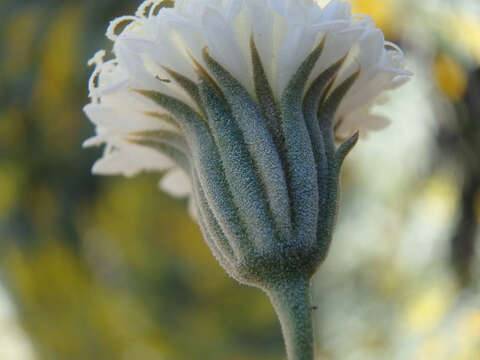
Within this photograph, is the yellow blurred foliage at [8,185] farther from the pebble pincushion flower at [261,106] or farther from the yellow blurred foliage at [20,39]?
the pebble pincushion flower at [261,106]

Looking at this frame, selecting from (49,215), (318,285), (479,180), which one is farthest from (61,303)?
(479,180)

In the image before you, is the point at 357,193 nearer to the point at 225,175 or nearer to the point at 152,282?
the point at 152,282

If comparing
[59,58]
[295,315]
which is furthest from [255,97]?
[59,58]

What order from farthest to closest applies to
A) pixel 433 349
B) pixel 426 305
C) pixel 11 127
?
pixel 11 127
pixel 426 305
pixel 433 349

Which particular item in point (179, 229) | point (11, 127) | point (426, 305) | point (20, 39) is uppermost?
point (20, 39)

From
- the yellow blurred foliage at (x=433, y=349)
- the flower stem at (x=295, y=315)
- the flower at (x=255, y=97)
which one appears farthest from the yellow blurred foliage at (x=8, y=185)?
the flower stem at (x=295, y=315)

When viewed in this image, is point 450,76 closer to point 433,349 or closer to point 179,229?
point 433,349
